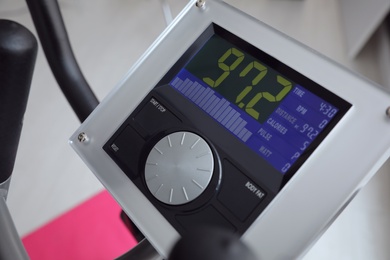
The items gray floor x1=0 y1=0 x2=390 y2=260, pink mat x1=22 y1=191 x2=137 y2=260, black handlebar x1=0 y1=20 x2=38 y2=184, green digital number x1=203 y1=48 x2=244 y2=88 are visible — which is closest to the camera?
black handlebar x1=0 y1=20 x2=38 y2=184

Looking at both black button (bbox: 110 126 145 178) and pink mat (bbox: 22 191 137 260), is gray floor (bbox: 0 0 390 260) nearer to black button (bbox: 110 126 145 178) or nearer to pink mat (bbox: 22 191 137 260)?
pink mat (bbox: 22 191 137 260)

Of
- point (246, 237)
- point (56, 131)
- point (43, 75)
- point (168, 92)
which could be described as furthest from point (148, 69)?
point (43, 75)

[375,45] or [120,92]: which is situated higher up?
[375,45]

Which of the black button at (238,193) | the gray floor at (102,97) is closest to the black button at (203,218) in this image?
the black button at (238,193)

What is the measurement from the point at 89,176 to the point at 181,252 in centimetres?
112

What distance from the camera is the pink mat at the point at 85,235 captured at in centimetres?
113

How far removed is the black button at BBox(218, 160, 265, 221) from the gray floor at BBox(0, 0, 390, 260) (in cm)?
91

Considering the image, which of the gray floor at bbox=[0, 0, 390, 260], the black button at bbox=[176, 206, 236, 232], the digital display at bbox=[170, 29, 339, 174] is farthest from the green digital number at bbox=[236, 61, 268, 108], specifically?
the gray floor at bbox=[0, 0, 390, 260]

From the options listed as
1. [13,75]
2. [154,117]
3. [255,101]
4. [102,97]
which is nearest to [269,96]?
[255,101]

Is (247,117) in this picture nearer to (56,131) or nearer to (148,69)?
(148,69)

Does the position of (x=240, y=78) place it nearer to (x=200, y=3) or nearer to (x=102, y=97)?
(x=200, y=3)

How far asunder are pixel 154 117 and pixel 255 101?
0.36 ft

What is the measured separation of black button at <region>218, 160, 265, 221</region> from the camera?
40 centimetres

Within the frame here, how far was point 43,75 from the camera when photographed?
156 cm
